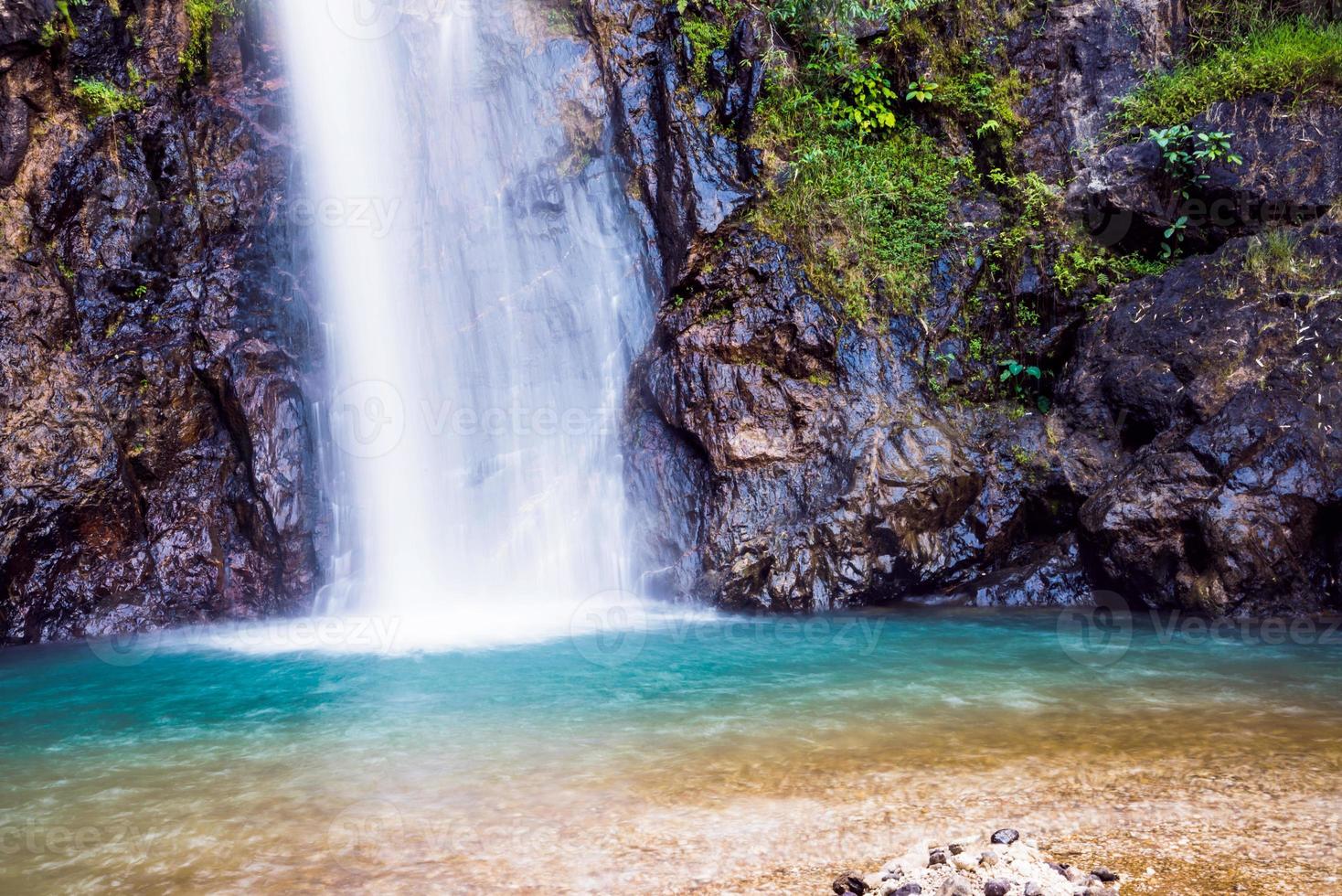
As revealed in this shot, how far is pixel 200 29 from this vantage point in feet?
36.0

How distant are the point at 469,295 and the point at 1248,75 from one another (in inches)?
352

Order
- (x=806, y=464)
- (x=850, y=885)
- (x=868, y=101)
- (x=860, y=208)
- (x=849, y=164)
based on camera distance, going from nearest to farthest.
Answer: (x=850, y=885)
(x=806, y=464)
(x=860, y=208)
(x=849, y=164)
(x=868, y=101)

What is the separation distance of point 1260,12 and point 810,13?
5.49 m

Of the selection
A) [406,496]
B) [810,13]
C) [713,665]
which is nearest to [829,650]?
[713,665]

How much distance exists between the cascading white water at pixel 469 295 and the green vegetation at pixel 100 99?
6.20ft

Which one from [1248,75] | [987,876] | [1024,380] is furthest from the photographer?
[1024,380]

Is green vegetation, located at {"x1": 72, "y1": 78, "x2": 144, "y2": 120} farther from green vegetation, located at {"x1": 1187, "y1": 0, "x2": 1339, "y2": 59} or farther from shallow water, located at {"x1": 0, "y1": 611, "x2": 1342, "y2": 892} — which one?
green vegetation, located at {"x1": 1187, "y1": 0, "x2": 1339, "y2": 59}

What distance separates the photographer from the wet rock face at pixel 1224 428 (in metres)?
7.56

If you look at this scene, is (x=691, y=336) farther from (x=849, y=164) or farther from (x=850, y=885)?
(x=850, y=885)

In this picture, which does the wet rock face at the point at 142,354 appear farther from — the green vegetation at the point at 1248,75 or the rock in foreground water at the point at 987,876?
the green vegetation at the point at 1248,75

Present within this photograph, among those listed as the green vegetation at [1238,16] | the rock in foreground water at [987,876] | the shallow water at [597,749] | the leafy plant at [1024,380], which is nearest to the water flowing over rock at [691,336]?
the leafy plant at [1024,380]

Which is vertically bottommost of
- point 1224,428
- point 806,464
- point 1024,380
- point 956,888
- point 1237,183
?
point 956,888

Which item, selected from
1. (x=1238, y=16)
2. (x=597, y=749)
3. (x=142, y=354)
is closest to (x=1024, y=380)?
(x=1238, y=16)

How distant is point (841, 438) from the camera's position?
9164 mm
